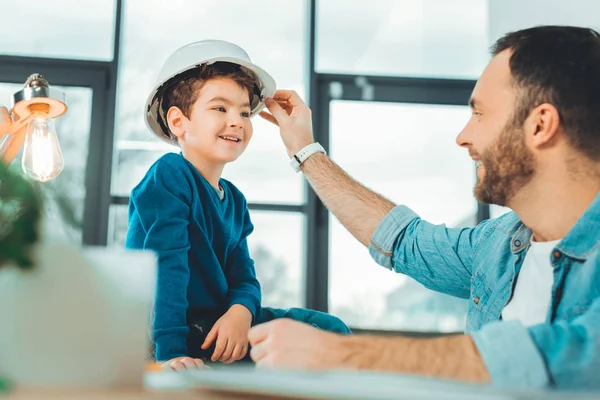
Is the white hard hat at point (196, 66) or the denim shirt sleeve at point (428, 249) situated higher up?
the white hard hat at point (196, 66)

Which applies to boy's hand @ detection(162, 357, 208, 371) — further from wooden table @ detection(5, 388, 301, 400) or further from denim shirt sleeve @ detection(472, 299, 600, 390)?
wooden table @ detection(5, 388, 301, 400)

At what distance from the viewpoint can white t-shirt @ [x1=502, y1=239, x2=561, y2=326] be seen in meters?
1.12

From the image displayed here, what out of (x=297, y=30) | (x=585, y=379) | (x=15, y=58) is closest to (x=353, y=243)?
(x=297, y=30)

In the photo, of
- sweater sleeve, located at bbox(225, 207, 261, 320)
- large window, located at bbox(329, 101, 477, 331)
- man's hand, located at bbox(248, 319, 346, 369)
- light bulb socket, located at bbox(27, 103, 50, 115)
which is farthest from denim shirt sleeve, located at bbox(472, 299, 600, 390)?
large window, located at bbox(329, 101, 477, 331)

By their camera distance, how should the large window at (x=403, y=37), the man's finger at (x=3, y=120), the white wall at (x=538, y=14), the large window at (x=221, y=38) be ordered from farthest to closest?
the large window at (x=403, y=37) → the large window at (x=221, y=38) → the white wall at (x=538, y=14) → the man's finger at (x=3, y=120)

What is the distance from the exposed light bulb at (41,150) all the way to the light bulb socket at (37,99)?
0.07 ft

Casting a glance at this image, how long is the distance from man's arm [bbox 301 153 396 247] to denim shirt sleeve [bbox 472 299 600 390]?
0.91 meters

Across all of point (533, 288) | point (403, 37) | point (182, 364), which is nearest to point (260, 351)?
point (182, 364)

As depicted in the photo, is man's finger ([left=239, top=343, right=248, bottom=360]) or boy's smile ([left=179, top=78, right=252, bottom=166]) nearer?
man's finger ([left=239, top=343, right=248, bottom=360])

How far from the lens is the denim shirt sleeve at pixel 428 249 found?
1504 millimetres

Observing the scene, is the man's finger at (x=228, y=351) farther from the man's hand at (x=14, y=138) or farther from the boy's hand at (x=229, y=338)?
the man's hand at (x=14, y=138)

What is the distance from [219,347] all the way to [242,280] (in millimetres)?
268

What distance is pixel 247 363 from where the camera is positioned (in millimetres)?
1451

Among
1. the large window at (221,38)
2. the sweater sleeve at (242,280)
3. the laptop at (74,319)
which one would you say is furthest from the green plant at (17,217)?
the large window at (221,38)
